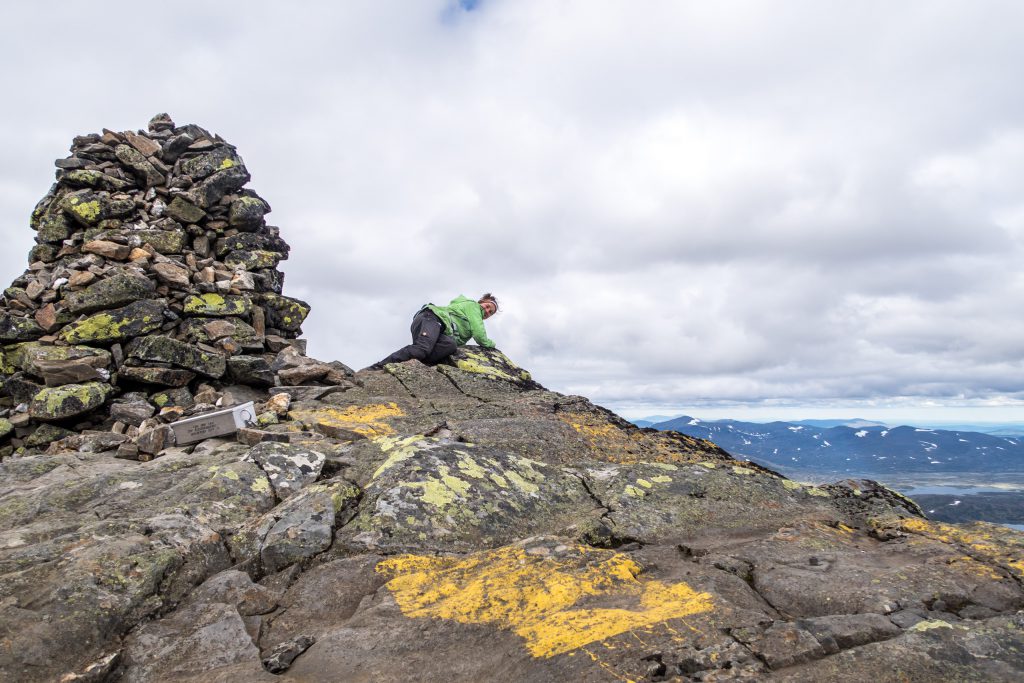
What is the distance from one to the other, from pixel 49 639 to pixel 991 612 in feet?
30.4

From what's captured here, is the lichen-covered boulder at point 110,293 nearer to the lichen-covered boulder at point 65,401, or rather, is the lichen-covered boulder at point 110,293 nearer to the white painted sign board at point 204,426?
the lichen-covered boulder at point 65,401

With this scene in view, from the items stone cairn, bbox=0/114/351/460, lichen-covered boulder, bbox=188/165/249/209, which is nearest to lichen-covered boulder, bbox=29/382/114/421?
stone cairn, bbox=0/114/351/460

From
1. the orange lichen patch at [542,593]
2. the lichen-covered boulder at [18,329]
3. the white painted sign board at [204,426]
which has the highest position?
the lichen-covered boulder at [18,329]

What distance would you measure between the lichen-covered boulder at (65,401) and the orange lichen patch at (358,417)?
7.80 metres

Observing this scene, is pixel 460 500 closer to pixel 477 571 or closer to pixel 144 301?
pixel 477 571

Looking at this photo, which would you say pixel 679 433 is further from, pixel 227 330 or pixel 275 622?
pixel 227 330

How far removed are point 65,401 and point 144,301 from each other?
3858mm

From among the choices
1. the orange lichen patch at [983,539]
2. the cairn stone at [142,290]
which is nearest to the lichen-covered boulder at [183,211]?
the cairn stone at [142,290]

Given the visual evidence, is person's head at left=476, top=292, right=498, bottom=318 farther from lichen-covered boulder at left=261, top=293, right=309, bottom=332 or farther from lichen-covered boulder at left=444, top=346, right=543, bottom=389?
lichen-covered boulder at left=261, top=293, right=309, bottom=332

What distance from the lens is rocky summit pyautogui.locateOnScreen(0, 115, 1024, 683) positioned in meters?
4.86

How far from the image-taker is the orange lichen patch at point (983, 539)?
6.26 meters

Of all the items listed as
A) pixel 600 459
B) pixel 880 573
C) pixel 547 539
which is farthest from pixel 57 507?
pixel 880 573

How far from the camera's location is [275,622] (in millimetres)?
6035

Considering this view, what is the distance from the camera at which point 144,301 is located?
18156mm
